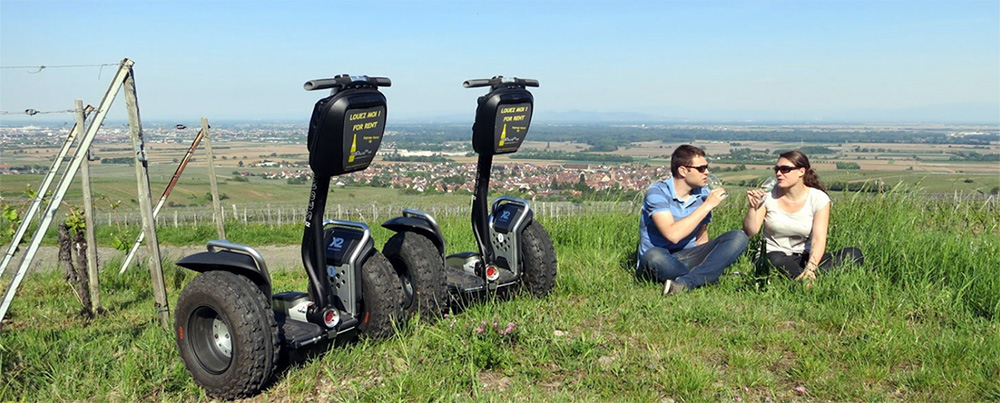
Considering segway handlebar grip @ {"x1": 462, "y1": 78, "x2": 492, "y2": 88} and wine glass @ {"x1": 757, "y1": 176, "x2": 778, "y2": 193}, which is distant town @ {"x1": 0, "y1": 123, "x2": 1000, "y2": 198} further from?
wine glass @ {"x1": 757, "y1": 176, "x2": 778, "y2": 193}

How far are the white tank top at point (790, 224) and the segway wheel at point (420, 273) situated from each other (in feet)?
8.44

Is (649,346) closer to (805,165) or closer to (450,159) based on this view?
(805,165)

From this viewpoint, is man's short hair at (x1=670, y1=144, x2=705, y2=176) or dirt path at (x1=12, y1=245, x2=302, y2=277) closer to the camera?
man's short hair at (x1=670, y1=144, x2=705, y2=176)

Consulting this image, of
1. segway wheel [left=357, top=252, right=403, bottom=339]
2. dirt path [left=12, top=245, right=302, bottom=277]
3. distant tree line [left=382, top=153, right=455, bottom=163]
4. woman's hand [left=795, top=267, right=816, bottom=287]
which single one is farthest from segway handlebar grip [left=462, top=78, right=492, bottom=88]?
distant tree line [left=382, top=153, right=455, bottom=163]

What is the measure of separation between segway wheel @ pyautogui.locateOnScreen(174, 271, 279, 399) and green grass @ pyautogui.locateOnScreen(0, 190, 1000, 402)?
0.49ft

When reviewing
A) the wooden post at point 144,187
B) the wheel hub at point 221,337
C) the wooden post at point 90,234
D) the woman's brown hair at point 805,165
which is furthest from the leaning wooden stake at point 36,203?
the woman's brown hair at point 805,165

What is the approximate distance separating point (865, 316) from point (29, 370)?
4.70 meters

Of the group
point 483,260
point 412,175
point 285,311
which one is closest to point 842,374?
point 483,260

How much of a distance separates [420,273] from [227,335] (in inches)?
46.2

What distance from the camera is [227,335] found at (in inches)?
148

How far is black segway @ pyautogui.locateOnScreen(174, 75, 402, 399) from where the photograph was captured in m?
3.52

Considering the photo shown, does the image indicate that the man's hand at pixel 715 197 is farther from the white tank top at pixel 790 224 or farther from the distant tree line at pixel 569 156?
the distant tree line at pixel 569 156

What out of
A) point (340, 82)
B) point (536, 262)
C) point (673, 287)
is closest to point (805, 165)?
point (673, 287)

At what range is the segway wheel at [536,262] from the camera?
523 cm
